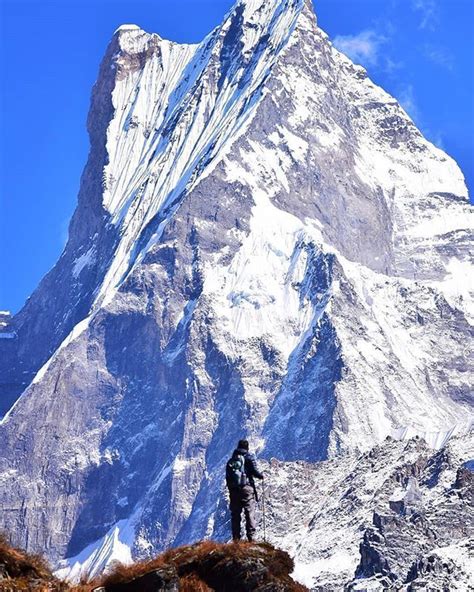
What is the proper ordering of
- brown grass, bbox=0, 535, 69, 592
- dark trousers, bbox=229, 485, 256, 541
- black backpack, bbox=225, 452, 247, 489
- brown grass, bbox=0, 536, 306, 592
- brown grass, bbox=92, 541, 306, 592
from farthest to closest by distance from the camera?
black backpack, bbox=225, 452, 247, 489
dark trousers, bbox=229, 485, 256, 541
brown grass, bbox=92, 541, 306, 592
brown grass, bbox=0, 536, 306, 592
brown grass, bbox=0, 535, 69, 592

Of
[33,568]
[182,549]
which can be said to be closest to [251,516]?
[182,549]

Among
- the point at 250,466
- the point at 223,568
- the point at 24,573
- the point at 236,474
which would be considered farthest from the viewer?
the point at 250,466

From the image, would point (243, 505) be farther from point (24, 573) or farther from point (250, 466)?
point (24, 573)

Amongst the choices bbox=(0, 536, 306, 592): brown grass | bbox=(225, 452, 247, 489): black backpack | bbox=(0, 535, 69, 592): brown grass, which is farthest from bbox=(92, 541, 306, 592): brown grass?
bbox=(225, 452, 247, 489): black backpack

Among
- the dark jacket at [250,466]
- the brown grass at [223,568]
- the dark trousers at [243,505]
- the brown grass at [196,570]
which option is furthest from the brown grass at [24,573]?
the dark jacket at [250,466]

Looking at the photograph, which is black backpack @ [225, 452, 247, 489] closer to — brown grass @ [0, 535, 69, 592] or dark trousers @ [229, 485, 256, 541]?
dark trousers @ [229, 485, 256, 541]

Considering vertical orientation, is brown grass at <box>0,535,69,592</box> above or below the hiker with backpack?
below

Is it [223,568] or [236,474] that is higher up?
[236,474]

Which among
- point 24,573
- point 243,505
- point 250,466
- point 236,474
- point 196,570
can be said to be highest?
point 250,466

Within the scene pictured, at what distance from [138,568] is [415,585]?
513 ft

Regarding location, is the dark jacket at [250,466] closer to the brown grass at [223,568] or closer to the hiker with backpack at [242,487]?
the hiker with backpack at [242,487]

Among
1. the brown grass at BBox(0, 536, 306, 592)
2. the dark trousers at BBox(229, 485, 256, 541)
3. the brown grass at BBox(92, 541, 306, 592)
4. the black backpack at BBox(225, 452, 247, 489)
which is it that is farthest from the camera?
the black backpack at BBox(225, 452, 247, 489)

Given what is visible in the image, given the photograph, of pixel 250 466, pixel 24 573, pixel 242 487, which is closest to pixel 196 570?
pixel 24 573

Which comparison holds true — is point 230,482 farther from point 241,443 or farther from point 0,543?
point 0,543
